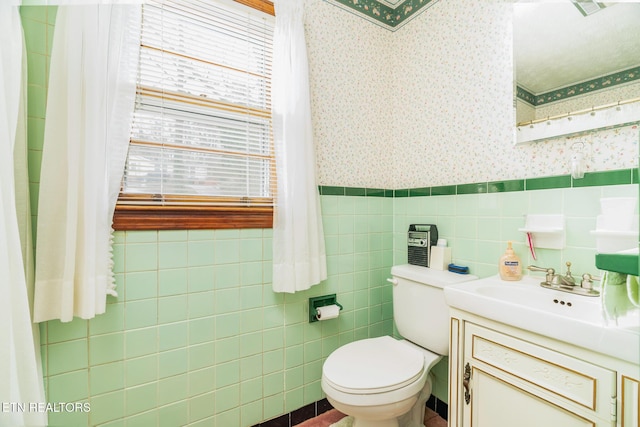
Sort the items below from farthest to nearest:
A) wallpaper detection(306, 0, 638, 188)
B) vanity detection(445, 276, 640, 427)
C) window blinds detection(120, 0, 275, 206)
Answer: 1. wallpaper detection(306, 0, 638, 188)
2. window blinds detection(120, 0, 275, 206)
3. vanity detection(445, 276, 640, 427)

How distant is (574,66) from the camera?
1139mm

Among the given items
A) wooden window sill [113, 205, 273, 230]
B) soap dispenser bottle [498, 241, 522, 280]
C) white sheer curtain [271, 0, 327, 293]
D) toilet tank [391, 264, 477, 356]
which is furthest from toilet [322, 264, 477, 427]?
wooden window sill [113, 205, 273, 230]

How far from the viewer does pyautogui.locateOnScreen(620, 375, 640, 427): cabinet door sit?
0.68 meters

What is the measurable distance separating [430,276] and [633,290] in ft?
2.55

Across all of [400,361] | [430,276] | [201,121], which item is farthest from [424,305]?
[201,121]

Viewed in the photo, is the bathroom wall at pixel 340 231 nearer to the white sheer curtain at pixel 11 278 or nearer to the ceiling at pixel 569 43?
the ceiling at pixel 569 43

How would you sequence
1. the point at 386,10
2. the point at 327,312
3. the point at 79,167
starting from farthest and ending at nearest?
1. the point at 386,10
2. the point at 327,312
3. the point at 79,167

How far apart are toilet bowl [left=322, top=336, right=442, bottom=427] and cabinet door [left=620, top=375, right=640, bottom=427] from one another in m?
0.62

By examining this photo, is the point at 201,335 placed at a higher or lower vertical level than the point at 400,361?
higher

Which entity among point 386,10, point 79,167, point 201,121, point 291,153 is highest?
point 386,10

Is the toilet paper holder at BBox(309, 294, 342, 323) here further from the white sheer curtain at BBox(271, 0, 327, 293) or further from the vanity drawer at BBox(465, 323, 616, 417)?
the vanity drawer at BBox(465, 323, 616, 417)

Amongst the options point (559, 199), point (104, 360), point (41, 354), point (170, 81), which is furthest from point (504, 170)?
point (41, 354)

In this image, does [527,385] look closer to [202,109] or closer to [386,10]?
[202,109]

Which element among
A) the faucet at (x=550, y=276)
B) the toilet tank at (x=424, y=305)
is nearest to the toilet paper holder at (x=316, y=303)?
the toilet tank at (x=424, y=305)
